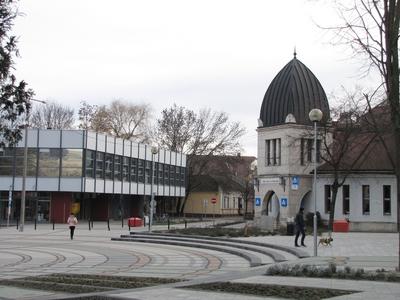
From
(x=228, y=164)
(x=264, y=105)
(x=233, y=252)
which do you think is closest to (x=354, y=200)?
(x=264, y=105)

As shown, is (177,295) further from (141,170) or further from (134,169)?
(141,170)

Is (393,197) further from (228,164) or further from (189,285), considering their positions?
(228,164)

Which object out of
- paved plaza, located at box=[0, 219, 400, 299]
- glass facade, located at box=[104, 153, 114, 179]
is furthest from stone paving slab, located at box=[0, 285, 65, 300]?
glass facade, located at box=[104, 153, 114, 179]

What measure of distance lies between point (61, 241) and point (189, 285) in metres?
22.6

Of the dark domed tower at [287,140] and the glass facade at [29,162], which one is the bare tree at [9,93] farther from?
the glass facade at [29,162]

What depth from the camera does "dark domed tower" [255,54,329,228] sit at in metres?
51.2

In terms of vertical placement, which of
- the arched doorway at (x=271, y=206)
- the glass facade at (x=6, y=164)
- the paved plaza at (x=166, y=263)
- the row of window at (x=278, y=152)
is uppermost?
the row of window at (x=278, y=152)

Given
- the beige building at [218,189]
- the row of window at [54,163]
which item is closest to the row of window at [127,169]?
the row of window at [54,163]

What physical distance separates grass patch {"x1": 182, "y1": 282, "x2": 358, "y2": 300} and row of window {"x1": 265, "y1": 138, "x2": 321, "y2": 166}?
3827 cm

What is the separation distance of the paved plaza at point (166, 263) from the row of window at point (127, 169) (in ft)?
75.6

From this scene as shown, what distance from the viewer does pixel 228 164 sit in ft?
283

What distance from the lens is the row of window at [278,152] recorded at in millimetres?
50906

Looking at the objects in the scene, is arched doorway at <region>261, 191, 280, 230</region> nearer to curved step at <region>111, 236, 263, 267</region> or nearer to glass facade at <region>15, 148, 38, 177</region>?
curved step at <region>111, 236, 263, 267</region>

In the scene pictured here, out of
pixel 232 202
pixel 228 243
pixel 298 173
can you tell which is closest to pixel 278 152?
pixel 298 173
